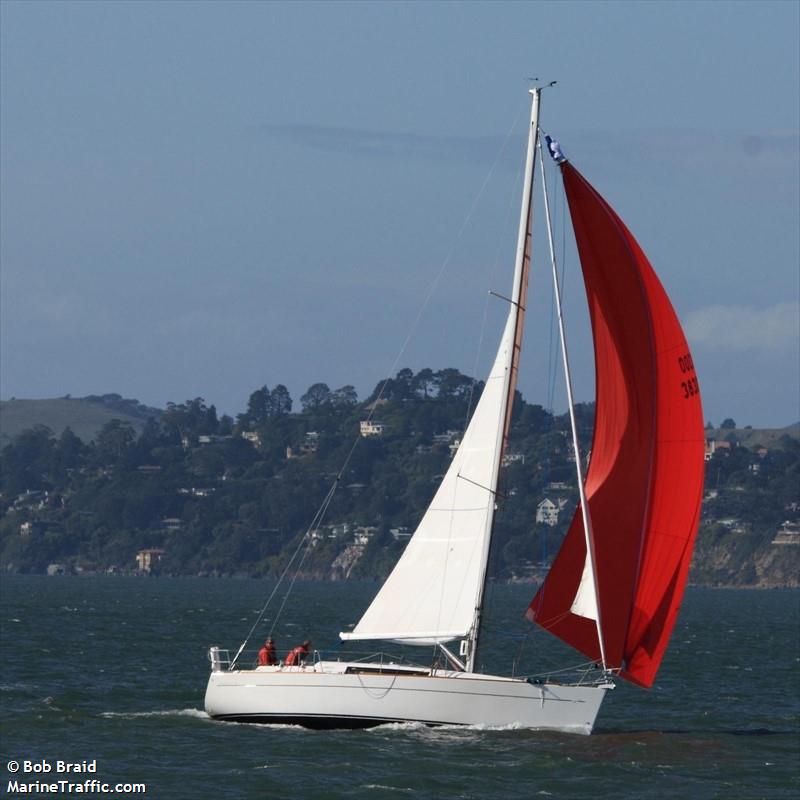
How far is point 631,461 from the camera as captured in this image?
30297 millimetres

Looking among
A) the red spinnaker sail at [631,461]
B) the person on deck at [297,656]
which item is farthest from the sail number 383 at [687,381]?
the person on deck at [297,656]

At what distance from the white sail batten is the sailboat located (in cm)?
3

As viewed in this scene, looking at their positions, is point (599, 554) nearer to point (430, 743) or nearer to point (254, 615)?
point (430, 743)

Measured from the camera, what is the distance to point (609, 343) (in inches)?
1193

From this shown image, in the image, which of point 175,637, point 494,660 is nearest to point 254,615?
point 175,637

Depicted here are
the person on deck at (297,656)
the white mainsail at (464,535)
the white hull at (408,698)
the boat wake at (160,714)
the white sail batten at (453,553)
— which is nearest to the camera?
the white hull at (408,698)

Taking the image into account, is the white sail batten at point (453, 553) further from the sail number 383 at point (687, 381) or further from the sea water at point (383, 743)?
the sail number 383 at point (687, 381)

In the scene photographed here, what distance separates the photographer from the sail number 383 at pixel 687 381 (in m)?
29.9

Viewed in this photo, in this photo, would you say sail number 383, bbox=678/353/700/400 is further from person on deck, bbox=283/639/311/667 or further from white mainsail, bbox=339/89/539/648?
person on deck, bbox=283/639/311/667

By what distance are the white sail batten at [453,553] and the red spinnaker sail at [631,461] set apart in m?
1.21

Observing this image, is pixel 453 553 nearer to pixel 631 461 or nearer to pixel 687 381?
pixel 631 461

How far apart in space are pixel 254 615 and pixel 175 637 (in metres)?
23.0

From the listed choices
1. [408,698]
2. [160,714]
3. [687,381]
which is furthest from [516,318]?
[160,714]

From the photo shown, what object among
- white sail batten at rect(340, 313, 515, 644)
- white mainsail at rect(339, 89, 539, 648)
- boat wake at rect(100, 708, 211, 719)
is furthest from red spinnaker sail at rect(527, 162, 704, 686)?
boat wake at rect(100, 708, 211, 719)
